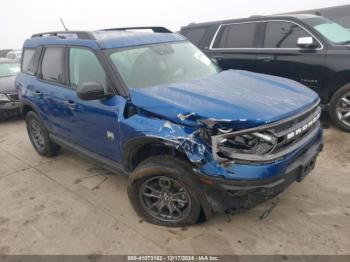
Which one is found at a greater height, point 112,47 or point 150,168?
point 112,47

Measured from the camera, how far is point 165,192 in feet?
10.1

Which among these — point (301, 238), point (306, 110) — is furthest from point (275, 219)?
point (306, 110)

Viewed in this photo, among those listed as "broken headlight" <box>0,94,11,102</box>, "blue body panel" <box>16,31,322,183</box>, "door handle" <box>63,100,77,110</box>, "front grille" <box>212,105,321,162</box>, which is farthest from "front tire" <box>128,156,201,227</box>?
"broken headlight" <box>0,94,11,102</box>

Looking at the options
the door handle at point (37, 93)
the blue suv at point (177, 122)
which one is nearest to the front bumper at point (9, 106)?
the door handle at point (37, 93)

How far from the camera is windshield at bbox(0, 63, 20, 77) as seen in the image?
29.0ft

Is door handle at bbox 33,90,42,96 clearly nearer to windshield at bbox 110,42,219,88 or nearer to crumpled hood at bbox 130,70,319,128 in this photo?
windshield at bbox 110,42,219,88

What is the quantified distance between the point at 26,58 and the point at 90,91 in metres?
2.69

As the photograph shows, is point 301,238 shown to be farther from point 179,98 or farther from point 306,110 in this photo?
point 179,98

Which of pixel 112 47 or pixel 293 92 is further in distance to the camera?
pixel 112 47

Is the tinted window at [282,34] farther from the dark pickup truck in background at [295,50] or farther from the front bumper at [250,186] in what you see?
the front bumper at [250,186]

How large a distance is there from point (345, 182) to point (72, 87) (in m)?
3.37

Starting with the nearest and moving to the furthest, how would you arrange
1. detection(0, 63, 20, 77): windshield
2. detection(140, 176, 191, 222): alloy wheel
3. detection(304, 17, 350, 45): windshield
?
1. detection(140, 176, 191, 222): alloy wheel
2. detection(304, 17, 350, 45): windshield
3. detection(0, 63, 20, 77): windshield

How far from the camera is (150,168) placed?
2963mm

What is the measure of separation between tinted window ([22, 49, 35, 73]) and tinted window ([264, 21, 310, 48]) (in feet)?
13.0
